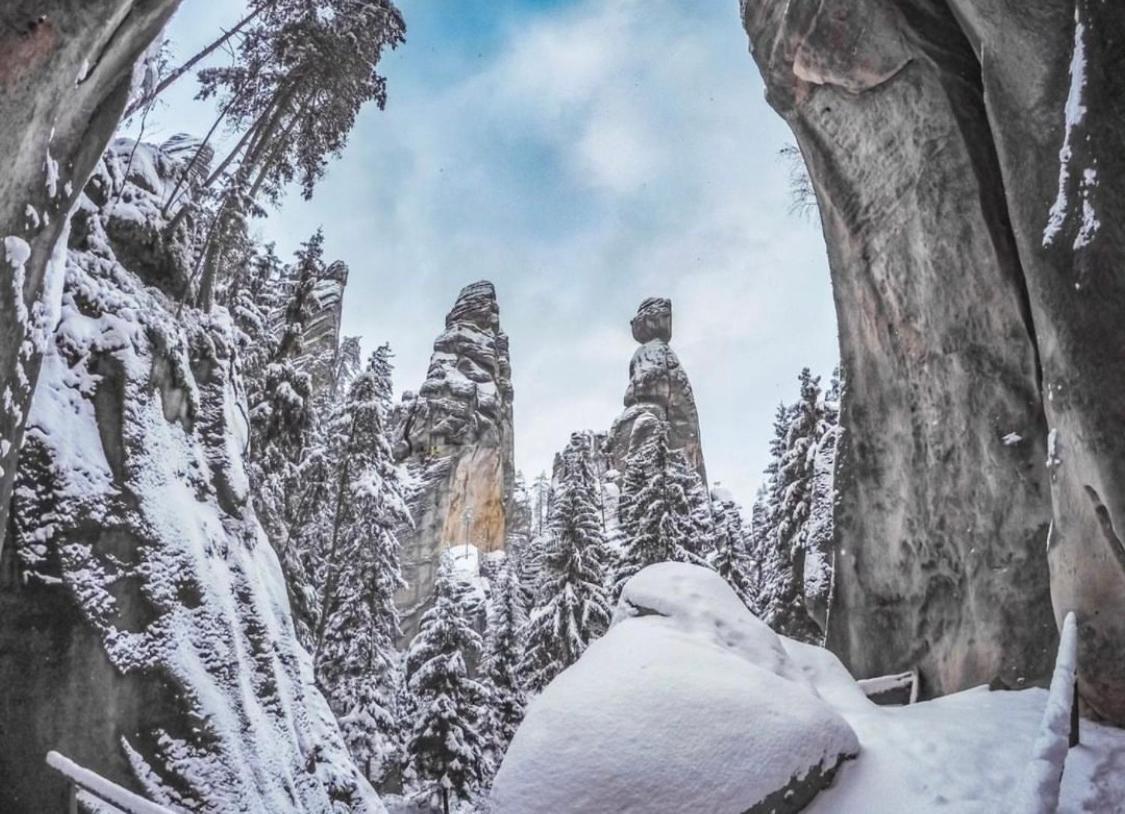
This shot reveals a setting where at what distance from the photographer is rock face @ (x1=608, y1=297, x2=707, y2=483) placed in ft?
220

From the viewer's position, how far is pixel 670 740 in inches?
154

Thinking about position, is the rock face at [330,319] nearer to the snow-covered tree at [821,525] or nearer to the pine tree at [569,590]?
the pine tree at [569,590]

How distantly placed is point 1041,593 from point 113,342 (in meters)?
10.6

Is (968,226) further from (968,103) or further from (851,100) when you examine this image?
(851,100)

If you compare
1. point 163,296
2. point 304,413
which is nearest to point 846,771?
point 163,296

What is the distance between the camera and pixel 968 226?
7.16 meters

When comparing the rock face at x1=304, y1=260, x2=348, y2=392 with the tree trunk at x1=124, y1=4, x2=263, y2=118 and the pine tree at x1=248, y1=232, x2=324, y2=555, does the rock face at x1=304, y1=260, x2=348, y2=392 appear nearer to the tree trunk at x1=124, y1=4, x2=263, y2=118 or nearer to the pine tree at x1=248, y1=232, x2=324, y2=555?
the pine tree at x1=248, y1=232, x2=324, y2=555

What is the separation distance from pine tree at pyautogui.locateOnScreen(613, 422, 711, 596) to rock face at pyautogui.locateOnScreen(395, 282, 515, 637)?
28.7 metres

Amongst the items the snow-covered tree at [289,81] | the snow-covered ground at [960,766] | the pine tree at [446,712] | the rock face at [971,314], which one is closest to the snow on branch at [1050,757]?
the snow-covered ground at [960,766]

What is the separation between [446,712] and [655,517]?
896 cm

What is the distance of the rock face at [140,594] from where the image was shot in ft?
22.8

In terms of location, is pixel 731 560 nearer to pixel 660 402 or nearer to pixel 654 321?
pixel 660 402

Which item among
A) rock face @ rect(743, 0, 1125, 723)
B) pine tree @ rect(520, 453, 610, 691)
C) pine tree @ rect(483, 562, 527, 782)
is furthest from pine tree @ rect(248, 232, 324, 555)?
rock face @ rect(743, 0, 1125, 723)

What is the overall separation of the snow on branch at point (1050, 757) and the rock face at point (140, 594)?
24.9ft
